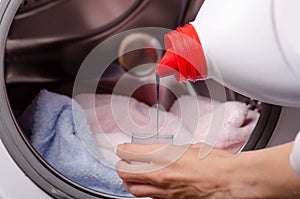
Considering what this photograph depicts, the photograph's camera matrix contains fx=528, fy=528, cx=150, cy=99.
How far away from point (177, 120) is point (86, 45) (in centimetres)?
25

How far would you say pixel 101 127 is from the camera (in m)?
1.08

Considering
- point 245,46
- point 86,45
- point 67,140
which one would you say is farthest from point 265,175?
point 86,45

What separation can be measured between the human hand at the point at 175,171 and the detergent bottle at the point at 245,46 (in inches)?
4.3

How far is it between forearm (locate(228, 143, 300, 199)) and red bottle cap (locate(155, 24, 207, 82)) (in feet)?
0.49

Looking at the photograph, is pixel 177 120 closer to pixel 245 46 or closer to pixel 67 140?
pixel 67 140

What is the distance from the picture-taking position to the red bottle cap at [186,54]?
2.28 ft

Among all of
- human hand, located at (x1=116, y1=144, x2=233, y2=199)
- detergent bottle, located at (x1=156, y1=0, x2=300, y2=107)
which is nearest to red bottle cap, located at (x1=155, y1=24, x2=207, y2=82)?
detergent bottle, located at (x1=156, y1=0, x2=300, y2=107)

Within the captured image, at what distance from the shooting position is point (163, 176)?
67 centimetres

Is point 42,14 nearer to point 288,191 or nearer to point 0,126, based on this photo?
point 0,126

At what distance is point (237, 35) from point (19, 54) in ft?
1.69

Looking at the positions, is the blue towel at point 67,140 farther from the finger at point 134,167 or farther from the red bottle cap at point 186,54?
the red bottle cap at point 186,54

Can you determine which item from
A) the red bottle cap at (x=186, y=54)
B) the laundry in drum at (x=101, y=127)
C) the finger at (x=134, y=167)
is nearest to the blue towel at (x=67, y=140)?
the laundry in drum at (x=101, y=127)

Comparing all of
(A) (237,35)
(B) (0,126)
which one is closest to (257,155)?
(A) (237,35)

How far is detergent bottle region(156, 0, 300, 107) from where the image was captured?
2.18 feet
